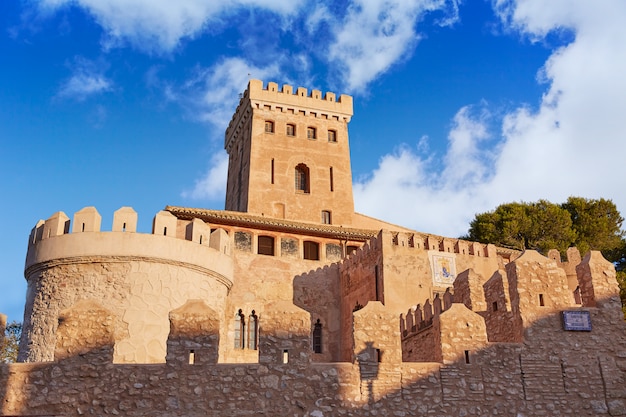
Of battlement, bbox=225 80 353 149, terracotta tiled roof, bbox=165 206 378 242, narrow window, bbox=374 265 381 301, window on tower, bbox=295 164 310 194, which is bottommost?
narrow window, bbox=374 265 381 301

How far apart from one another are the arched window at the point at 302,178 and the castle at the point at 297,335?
10.8 meters

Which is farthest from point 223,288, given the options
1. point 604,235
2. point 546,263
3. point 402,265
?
point 604,235

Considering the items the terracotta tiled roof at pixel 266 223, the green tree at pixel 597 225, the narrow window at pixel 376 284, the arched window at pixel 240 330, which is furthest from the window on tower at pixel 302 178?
the green tree at pixel 597 225

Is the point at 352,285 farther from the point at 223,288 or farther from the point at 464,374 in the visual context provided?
the point at 464,374

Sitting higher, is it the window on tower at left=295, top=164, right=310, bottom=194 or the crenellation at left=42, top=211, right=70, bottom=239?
the window on tower at left=295, top=164, right=310, bottom=194

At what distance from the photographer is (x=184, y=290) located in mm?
17438

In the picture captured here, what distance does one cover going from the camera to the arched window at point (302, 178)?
36.2 metres

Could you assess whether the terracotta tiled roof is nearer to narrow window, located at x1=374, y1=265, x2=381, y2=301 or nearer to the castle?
the castle

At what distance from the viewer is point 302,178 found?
3672 centimetres

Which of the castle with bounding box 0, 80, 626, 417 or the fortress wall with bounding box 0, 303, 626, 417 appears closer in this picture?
the fortress wall with bounding box 0, 303, 626, 417

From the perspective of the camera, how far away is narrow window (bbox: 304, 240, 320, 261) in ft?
92.5

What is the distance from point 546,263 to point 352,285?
12.4 meters

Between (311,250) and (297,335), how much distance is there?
15.9 m

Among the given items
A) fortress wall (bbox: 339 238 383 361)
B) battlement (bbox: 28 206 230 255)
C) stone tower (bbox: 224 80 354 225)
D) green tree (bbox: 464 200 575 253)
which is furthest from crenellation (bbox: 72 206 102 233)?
green tree (bbox: 464 200 575 253)
